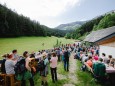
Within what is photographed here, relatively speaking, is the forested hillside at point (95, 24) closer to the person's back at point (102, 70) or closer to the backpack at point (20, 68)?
the person's back at point (102, 70)

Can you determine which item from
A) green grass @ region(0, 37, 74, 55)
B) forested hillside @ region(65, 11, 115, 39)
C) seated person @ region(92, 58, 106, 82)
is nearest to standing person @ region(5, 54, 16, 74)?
seated person @ region(92, 58, 106, 82)

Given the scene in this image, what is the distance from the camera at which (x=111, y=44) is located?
16.1m

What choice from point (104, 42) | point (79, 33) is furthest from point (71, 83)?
point (79, 33)

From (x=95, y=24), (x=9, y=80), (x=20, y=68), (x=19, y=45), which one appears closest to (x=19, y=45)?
(x=19, y=45)

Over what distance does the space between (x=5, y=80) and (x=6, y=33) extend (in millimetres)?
56476

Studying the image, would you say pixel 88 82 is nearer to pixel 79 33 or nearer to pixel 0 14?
pixel 0 14

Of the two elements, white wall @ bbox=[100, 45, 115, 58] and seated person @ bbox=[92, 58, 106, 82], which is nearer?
seated person @ bbox=[92, 58, 106, 82]

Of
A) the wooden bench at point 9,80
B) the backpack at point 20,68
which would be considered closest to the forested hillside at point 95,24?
the wooden bench at point 9,80

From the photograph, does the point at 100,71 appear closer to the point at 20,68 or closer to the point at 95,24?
the point at 20,68

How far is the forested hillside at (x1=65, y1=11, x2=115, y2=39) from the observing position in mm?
67075

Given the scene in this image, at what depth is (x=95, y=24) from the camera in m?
104

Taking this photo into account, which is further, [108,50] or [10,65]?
[108,50]

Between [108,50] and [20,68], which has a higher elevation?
[108,50]

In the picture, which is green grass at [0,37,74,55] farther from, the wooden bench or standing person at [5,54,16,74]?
standing person at [5,54,16,74]
